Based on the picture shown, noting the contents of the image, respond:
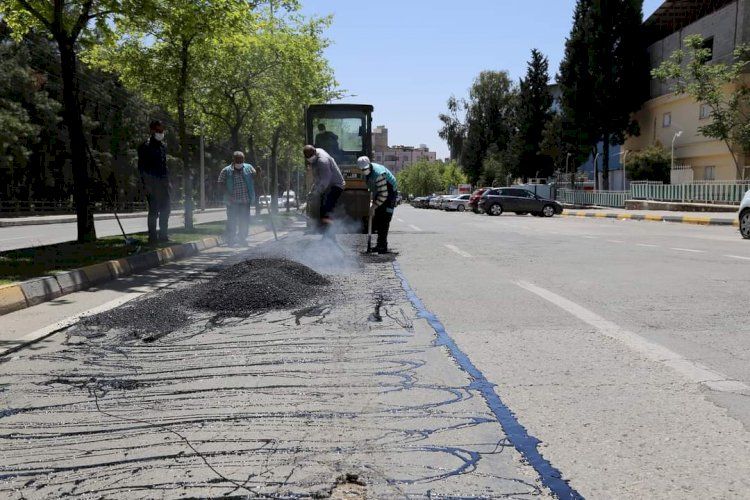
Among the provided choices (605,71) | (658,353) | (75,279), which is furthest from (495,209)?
(658,353)

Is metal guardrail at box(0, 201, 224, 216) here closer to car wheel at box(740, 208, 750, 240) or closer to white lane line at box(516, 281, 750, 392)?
car wheel at box(740, 208, 750, 240)

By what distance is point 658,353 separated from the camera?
5238 millimetres

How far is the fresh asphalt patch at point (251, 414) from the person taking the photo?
2.96 m

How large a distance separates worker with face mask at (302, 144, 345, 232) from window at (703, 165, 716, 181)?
119 ft

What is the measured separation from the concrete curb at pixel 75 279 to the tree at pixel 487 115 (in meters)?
63.6

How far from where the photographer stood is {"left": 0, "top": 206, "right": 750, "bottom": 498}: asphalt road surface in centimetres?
300

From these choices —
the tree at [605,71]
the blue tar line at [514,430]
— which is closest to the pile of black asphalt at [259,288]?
the blue tar line at [514,430]

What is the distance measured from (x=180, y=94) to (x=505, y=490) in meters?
19.4

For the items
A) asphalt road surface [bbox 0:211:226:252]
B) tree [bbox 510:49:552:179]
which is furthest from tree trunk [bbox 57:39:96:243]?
tree [bbox 510:49:552:179]

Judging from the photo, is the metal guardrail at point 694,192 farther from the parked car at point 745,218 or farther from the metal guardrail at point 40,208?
the metal guardrail at point 40,208

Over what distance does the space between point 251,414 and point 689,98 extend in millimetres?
46032

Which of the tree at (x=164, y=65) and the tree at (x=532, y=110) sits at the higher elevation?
the tree at (x=532, y=110)

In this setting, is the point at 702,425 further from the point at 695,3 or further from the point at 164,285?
the point at 695,3

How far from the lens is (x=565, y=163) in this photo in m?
56.9
